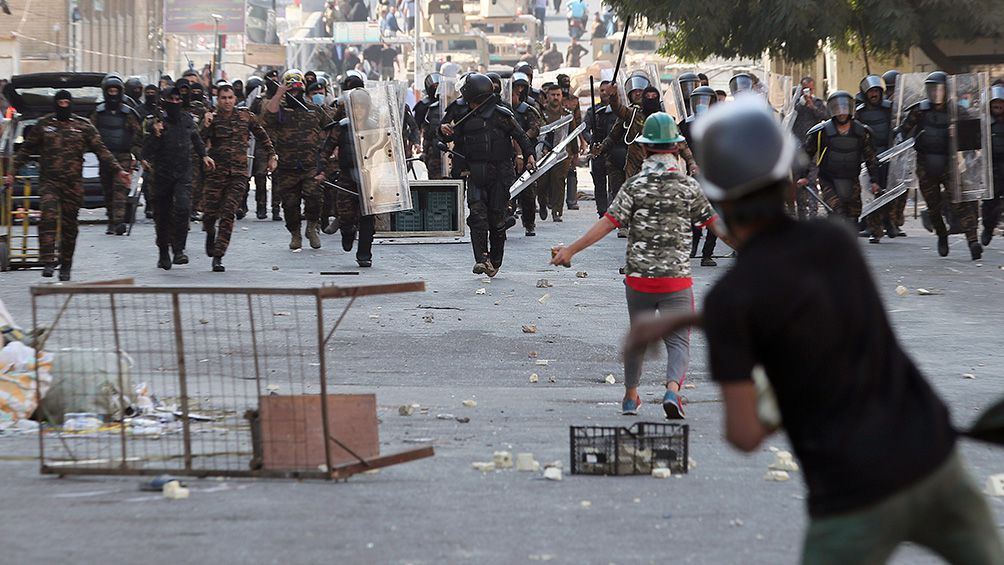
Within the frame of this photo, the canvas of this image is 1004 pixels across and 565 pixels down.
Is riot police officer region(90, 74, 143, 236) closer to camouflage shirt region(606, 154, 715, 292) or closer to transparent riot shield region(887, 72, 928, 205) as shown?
transparent riot shield region(887, 72, 928, 205)

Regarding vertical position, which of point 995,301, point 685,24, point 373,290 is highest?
point 685,24

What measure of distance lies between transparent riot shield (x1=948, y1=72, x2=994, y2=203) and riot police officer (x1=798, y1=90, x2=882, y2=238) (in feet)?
2.88

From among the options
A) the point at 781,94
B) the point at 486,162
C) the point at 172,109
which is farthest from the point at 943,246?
the point at 172,109

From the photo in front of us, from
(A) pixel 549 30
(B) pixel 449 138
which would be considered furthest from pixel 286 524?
(A) pixel 549 30

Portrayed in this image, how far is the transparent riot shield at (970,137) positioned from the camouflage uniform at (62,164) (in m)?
8.85

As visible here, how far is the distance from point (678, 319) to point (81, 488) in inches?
153

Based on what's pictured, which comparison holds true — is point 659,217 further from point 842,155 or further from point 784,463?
point 842,155

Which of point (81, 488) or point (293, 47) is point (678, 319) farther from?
point (293, 47)

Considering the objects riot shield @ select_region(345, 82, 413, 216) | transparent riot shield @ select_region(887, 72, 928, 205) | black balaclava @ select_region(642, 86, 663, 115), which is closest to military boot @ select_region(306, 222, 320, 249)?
riot shield @ select_region(345, 82, 413, 216)

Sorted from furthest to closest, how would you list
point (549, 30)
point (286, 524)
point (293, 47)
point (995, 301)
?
point (549, 30) → point (293, 47) → point (995, 301) → point (286, 524)

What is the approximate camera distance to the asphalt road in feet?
19.3

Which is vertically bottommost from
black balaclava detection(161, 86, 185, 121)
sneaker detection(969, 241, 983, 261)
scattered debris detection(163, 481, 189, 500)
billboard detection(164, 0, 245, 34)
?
sneaker detection(969, 241, 983, 261)

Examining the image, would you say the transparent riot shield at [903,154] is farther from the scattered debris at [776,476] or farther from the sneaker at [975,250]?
the scattered debris at [776,476]

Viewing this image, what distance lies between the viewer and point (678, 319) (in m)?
3.73
